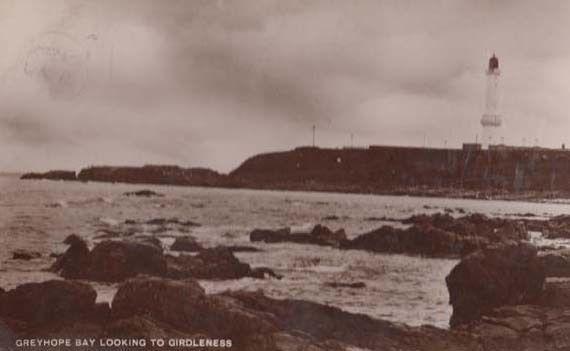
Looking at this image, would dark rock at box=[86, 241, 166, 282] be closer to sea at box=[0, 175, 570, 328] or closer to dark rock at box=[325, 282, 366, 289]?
sea at box=[0, 175, 570, 328]

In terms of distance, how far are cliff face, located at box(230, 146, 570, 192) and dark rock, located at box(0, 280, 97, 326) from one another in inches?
418

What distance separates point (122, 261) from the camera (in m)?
12.9

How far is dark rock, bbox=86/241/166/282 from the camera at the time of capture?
12.8 meters

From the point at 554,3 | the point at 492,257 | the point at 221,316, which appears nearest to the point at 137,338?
the point at 221,316

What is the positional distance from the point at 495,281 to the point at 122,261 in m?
7.31

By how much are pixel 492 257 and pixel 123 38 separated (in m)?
7.56

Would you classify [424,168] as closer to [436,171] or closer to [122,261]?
[436,171]

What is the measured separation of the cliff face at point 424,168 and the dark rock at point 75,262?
7587 mm

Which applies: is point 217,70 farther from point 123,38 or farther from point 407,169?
point 407,169

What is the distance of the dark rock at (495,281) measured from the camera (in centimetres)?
1072

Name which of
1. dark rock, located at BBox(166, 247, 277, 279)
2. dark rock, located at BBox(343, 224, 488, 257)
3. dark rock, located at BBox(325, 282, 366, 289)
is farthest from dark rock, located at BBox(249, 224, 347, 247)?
dark rock, located at BBox(325, 282, 366, 289)

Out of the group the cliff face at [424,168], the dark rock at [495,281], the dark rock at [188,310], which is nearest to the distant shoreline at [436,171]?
the cliff face at [424,168]

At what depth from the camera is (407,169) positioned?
32938 millimetres

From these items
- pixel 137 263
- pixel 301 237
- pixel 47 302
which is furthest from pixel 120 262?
pixel 301 237
